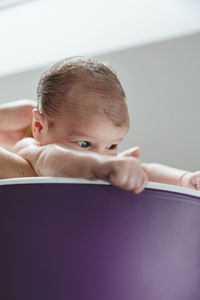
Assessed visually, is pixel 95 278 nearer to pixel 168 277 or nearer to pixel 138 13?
pixel 168 277

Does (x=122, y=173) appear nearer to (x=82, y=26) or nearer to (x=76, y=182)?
(x=76, y=182)

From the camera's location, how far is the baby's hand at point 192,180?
0.71 metres

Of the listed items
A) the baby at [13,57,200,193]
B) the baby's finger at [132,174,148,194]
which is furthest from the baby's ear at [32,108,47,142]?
the baby's finger at [132,174,148,194]

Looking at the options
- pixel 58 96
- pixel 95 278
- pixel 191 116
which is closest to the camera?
pixel 95 278

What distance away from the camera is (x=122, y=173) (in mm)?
471

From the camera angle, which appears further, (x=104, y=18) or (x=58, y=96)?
(x=104, y=18)

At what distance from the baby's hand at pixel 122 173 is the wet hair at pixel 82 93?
233 mm

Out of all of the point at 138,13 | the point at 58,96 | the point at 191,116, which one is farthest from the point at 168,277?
the point at 138,13

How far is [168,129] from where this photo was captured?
1.30 m

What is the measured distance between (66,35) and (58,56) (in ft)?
0.32

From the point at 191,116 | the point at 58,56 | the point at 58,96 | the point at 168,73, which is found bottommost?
the point at 58,96

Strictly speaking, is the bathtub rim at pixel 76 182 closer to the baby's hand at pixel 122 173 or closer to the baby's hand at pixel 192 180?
the baby's hand at pixel 122 173

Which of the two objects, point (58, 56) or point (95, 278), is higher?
point (58, 56)

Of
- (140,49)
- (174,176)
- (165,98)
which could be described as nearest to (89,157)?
(174,176)
